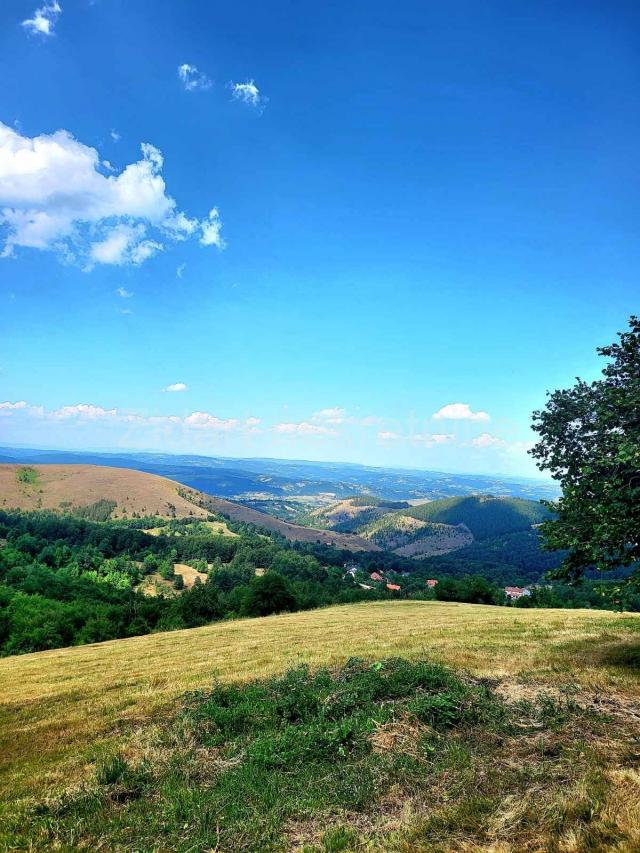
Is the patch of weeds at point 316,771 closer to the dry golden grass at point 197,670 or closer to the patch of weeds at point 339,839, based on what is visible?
the patch of weeds at point 339,839

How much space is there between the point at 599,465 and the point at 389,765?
1178 cm

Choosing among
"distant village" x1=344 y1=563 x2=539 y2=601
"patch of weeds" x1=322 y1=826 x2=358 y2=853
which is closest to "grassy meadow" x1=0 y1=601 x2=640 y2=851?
"patch of weeds" x1=322 y1=826 x2=358 y2=853

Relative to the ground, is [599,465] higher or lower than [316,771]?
higher

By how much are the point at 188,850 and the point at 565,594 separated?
444 ft

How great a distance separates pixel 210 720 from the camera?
39.6 ft

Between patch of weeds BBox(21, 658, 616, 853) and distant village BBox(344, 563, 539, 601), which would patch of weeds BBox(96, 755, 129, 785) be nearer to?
patch of weeds BBox(21, 658, 616, 853)

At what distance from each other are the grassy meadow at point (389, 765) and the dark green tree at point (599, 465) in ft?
13.6

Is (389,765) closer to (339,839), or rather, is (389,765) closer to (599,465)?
(339,839)

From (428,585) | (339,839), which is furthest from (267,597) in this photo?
(428,585)

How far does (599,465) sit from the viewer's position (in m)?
14.9

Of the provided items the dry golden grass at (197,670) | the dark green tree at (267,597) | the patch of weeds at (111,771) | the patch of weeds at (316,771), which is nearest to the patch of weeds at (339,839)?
the patch of weeds at (316,771)

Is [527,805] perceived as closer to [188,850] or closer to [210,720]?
[188,850]

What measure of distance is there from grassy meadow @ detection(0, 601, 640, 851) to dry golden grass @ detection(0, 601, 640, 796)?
0.11 m

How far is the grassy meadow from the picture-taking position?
672 centimetres
